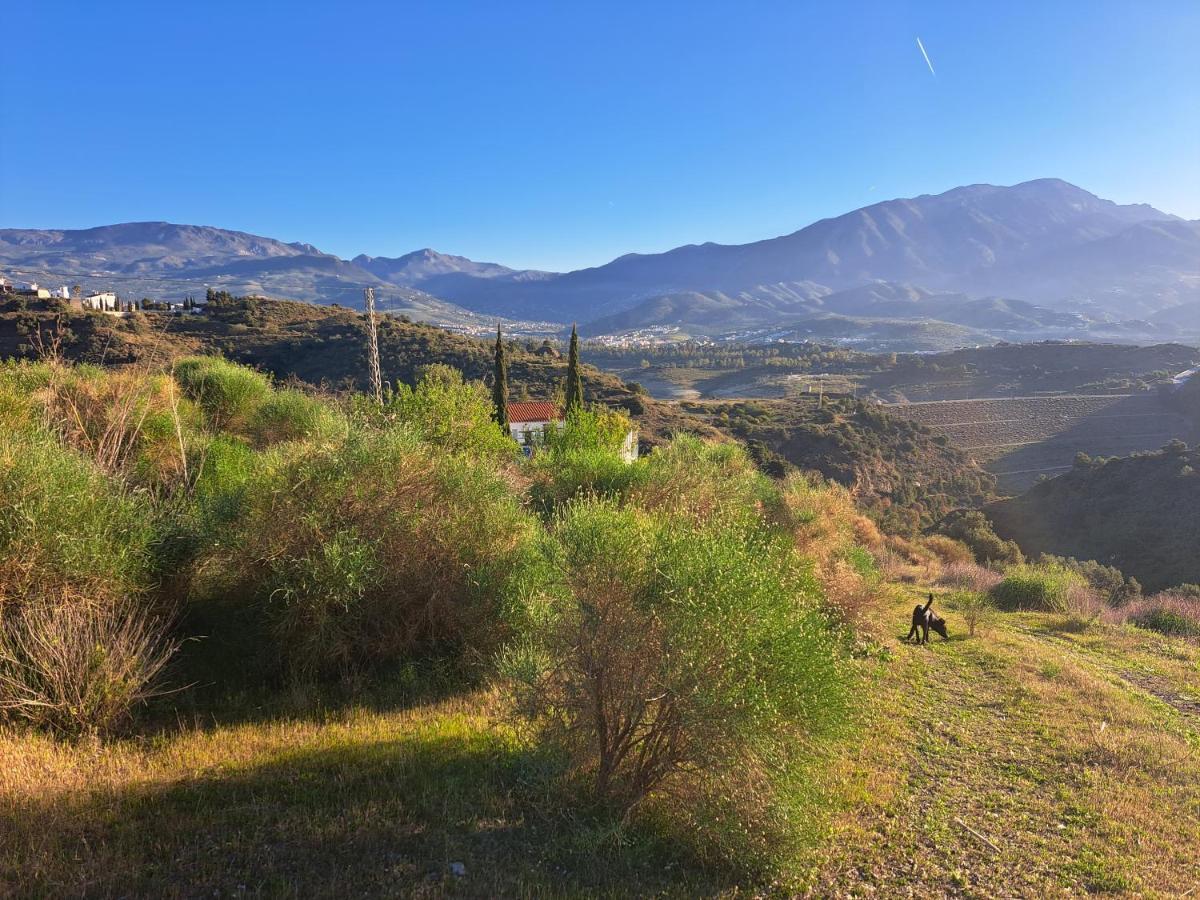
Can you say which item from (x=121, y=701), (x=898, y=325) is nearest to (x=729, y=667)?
(x=121, y=701)

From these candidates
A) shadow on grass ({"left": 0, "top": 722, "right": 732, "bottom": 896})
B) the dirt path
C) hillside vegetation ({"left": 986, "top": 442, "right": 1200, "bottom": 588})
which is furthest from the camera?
hillside vegetation ({"left": 986, "top": 442, "right": 1200, "bottom": 588})

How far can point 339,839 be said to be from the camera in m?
5.18

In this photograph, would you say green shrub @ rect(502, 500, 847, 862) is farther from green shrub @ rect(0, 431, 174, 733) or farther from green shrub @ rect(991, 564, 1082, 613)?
green shrub @ rect(991, 564, 1082, 613)

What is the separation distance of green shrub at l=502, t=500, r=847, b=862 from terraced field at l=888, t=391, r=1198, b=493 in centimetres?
5667

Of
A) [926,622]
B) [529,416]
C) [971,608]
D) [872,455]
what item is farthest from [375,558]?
[872,455]

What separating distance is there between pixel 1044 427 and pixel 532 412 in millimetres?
56298

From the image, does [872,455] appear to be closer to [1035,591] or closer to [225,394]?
[1035,591]

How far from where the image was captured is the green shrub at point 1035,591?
19422 millimetres

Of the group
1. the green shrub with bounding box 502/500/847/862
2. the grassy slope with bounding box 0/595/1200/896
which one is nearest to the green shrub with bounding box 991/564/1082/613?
the grassy slope with bounding box 0/595/1200/896

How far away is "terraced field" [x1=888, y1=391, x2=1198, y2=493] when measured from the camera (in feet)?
183

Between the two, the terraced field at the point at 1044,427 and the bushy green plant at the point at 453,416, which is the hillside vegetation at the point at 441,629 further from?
the terraced field at the point at 1044,427

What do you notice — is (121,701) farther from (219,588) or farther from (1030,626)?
(1030,626)

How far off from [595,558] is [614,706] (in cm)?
134

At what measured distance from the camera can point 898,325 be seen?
177m
